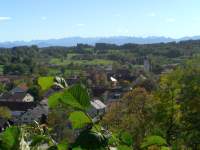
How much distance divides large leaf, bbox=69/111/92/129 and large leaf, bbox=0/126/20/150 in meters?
0.11

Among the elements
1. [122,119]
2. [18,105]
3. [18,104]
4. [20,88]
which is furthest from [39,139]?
[20,88]

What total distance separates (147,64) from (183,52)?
2070 cm

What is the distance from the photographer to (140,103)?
1847 centimetres

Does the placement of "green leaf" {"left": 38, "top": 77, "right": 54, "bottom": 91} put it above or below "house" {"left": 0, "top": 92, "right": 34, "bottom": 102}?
above

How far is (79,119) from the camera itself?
106 cm

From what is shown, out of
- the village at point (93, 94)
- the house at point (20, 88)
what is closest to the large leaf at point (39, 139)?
the village at point (93, 94)

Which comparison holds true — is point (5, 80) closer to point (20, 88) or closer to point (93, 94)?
point (20, 88)

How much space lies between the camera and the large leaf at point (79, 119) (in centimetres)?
104

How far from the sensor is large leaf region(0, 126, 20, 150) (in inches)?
41.3

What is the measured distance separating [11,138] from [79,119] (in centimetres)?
15

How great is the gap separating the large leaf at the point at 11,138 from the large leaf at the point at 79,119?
0.11 m

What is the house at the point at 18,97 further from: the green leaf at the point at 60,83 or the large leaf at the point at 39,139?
the green leaf at the point at 60,83

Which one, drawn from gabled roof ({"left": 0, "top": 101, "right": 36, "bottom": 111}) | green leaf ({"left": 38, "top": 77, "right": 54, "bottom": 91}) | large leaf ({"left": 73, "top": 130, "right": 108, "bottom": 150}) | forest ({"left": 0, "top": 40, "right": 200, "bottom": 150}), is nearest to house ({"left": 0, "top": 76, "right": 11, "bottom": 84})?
forest ({"left": 0, "top": 40, "right": 200, "bottom": 150})

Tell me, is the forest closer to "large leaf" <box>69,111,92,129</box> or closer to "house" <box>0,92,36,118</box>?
"large leaf" <box>69,111,92,129</box>
